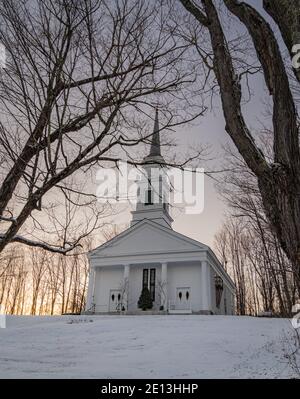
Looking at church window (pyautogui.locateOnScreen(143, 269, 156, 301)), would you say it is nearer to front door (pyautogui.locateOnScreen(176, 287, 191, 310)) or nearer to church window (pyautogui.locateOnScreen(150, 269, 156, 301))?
church window (pyautogui.locateOnScreen(150, 269, 156, 301))

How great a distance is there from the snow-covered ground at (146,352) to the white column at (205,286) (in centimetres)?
812

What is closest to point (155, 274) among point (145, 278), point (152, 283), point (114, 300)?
point (152, 283)

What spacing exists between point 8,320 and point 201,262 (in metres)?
11.9

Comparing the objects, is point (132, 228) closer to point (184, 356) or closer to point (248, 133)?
point (184, 356)

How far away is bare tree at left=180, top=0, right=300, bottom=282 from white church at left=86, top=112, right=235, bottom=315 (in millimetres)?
17917

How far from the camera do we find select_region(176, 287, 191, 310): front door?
2055cm

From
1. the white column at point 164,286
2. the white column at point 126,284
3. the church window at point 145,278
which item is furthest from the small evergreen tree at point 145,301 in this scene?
the church window at point 145,278

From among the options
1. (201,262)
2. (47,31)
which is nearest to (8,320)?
(201,262)

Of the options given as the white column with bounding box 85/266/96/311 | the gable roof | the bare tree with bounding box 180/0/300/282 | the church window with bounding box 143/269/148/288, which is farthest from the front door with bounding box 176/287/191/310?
the bare tree with bounding box 180/0/300/282

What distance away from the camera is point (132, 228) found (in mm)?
23641

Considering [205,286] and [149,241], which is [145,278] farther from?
[205,286]

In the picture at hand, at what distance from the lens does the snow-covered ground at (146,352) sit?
546cm

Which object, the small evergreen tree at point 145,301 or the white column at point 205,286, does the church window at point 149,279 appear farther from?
the white column at point 205,286

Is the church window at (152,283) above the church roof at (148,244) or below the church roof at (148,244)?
below
